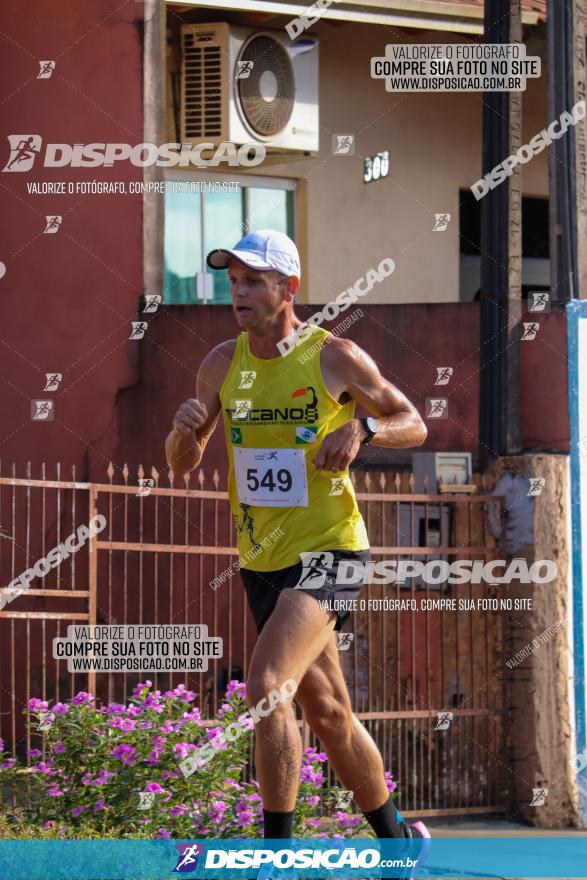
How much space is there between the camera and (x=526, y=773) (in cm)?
1014

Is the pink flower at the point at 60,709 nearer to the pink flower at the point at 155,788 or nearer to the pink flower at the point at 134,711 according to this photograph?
the pink flower at the point at 134,711

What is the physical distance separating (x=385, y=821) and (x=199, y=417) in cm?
167

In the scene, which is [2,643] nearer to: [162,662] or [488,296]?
[162,662]

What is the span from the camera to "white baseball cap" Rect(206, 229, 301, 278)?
20.0ft

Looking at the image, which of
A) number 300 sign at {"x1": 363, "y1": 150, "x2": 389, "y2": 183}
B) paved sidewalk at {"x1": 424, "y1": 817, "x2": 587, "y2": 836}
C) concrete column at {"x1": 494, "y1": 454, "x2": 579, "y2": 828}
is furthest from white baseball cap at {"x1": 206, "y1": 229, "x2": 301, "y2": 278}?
number 300 sign at {"x1": 363, "y1": 150, "x2": 389, "y2": 183}

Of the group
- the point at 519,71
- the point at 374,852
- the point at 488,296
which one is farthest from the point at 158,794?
the point at 519,71

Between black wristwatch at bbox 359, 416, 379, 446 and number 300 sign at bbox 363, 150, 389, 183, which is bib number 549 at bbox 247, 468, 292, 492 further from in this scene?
number 300 sign at bbox 363, 150, 389, 183

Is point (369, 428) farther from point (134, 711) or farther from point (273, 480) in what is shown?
point (134, 711)

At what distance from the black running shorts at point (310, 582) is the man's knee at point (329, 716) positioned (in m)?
0.29

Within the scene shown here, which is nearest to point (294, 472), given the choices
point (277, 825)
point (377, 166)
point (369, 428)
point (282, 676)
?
point (369, 428)

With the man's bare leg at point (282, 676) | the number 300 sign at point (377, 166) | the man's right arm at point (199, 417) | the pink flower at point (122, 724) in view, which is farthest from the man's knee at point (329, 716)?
the number 300 sign at point (377, 166)

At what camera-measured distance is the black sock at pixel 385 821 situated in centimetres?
609

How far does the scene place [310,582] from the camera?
233 inches

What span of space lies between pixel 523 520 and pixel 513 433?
0.59 m
